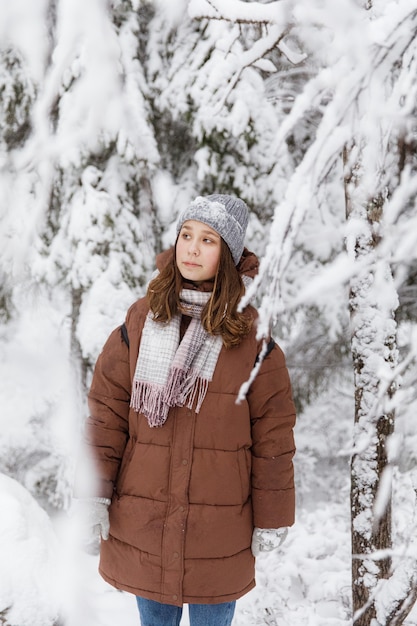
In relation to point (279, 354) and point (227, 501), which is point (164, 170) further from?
point (227, 501)

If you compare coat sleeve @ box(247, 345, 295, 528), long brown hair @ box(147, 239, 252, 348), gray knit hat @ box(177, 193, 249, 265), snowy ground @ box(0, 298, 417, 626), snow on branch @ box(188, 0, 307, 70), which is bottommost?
snowy ground @ box(0, 298, 417, 626)

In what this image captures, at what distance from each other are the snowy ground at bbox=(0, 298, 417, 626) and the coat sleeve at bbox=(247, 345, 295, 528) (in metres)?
0.23

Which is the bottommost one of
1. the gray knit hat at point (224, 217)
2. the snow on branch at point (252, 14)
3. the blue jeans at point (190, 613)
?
the blue jeans at point (190, 613)

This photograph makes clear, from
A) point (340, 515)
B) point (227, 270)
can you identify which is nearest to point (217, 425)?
point (227, 270)

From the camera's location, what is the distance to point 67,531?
134 inches

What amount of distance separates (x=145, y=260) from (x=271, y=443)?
8.49 feet

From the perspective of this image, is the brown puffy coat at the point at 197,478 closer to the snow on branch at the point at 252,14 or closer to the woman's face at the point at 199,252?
the woman's face at the point at 199,252

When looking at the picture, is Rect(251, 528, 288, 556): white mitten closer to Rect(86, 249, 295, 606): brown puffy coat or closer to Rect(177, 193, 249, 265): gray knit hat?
Rect(86, 249, 295, 606): brown puffy coat

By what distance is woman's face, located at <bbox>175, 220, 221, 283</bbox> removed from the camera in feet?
6.85

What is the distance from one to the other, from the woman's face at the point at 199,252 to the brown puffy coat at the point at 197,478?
0.90 feet

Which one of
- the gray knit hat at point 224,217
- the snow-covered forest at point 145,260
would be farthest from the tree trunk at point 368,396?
the gray knit hat at point 224,217

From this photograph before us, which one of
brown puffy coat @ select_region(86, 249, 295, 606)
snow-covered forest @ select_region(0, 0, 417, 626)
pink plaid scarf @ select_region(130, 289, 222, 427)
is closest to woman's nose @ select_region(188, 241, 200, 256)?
pink plaid scarf @ select_region(130, 289, 222, 427)

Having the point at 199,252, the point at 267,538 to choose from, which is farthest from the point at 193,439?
the point at 199,252

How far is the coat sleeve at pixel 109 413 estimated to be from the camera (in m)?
2.14
